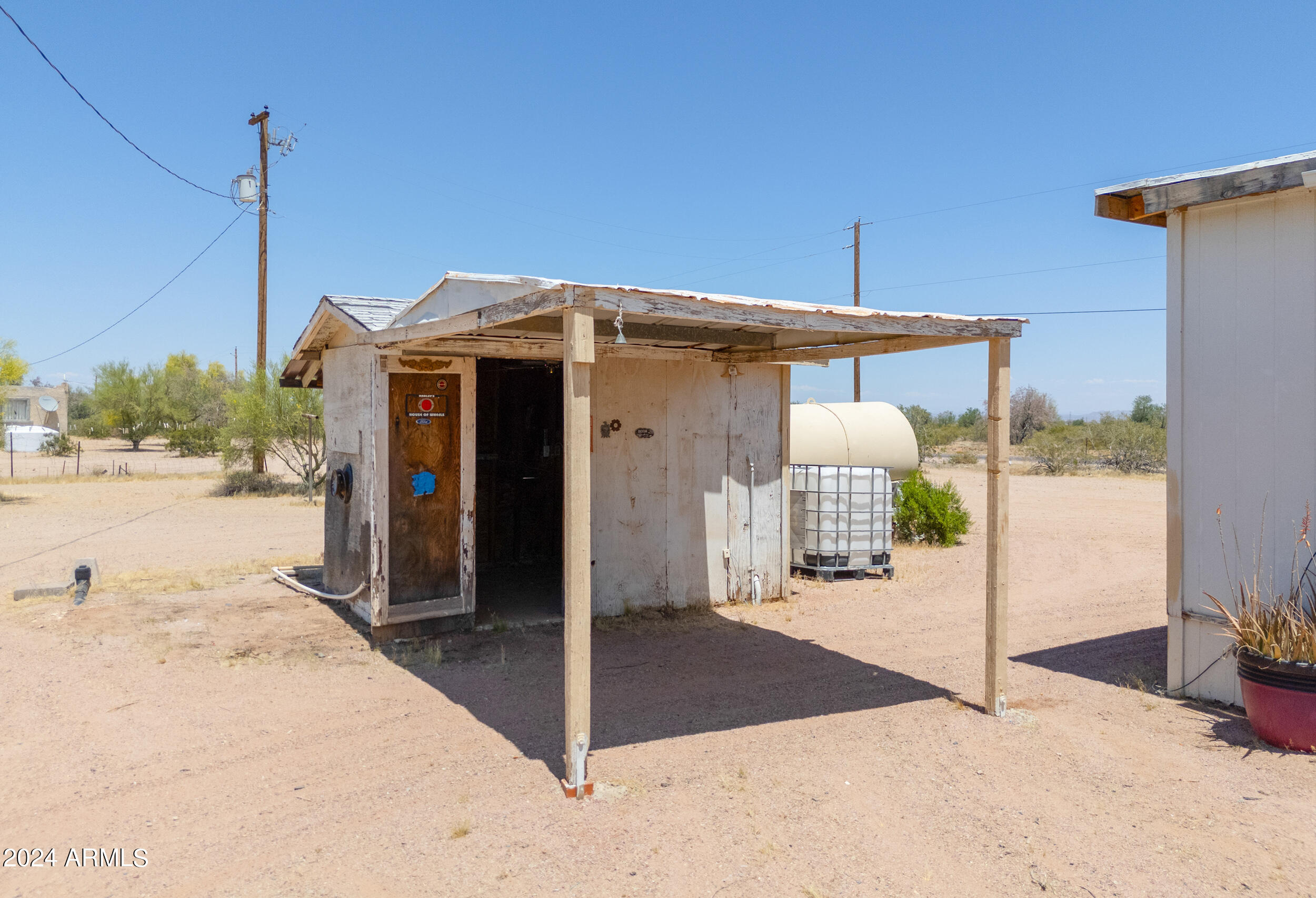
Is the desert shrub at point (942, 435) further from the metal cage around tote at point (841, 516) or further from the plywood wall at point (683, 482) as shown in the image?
the plywood wall at point (683, 482)

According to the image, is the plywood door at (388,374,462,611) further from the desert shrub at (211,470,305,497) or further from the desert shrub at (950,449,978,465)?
the desert shrub at (950,449,978,465)

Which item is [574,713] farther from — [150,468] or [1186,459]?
[150,468]

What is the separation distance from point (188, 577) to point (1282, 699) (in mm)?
9982

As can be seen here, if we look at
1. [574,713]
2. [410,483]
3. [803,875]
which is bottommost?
[803,875]

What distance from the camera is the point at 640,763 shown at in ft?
14.9

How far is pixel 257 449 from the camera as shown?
20.0m

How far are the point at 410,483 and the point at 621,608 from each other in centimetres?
227

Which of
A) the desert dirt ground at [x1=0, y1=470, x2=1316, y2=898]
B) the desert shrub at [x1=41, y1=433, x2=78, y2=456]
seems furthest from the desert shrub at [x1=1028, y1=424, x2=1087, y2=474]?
the desert shrub at [x1=41, y1=433, x2=78, y2=456]

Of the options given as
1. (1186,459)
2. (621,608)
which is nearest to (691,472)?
(621,608)

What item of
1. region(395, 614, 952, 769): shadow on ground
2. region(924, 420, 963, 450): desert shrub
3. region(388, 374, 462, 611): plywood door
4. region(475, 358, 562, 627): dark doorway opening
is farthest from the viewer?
region(924, 420, 963, 450): desert shrub

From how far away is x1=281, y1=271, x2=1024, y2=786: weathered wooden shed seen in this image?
18.3ft

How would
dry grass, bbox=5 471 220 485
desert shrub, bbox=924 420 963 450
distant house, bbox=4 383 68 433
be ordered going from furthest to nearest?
1. distant house, bbox=4 383 68 433
2. desert shrub, bbox=924 420 963 450
3. dry grass, bbox=5 471 220 485

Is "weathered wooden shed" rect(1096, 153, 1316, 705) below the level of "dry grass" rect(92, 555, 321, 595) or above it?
above

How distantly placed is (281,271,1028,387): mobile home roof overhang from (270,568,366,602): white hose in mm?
2222
